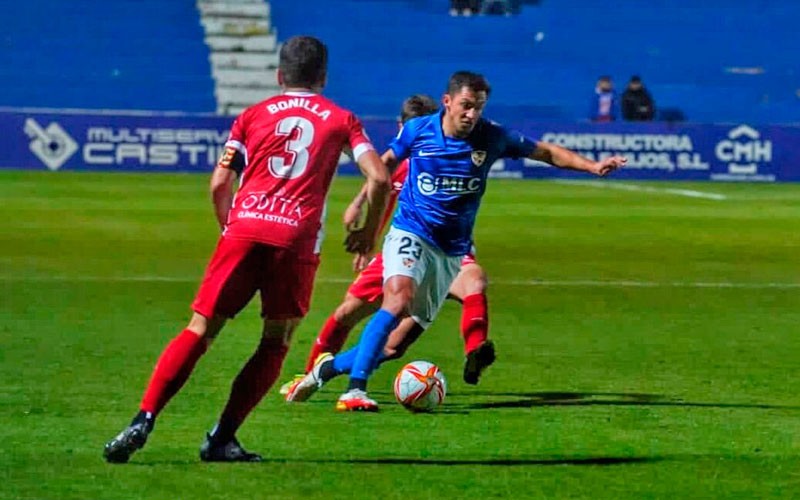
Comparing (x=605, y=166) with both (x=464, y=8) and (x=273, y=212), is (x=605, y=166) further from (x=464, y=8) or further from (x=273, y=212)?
(x=464, y=8)

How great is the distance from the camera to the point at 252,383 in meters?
6.88

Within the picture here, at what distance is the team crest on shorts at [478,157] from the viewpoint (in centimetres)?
856

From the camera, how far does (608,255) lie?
18.4 meters

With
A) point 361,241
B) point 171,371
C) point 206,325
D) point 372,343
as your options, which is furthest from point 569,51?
point 171,371

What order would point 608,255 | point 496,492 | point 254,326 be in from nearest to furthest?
point 496,492 → point 254,326 → point 608,255

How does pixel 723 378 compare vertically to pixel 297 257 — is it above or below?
below

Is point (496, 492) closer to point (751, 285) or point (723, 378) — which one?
point (723, 378)

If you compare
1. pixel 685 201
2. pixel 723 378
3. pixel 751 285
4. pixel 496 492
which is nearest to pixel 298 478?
pixel 496 492

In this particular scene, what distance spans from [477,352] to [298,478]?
2446 millimetres

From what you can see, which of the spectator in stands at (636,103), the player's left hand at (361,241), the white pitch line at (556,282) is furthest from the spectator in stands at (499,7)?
the player's left hand at (361,241)

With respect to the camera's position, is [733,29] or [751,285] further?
[733,29]

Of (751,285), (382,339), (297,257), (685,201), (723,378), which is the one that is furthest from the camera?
(685,201)

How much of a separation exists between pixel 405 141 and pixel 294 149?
184 cm

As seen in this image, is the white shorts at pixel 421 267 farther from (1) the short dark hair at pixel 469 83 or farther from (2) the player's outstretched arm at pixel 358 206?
(1) the short dark hair at pixel 469 83
